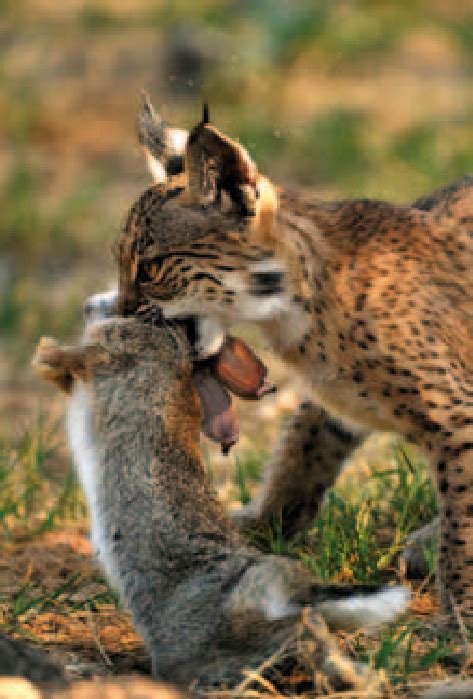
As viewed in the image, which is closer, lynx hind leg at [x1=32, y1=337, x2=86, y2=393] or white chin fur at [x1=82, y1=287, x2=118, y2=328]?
lynx hind leg at [x1=32, y1=337, x2=86, y2=393]

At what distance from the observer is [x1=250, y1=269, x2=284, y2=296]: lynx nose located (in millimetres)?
5410

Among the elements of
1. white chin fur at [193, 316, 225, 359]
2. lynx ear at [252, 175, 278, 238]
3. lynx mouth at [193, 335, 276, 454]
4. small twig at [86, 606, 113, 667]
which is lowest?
small twig at [86, 606, 113, 667]

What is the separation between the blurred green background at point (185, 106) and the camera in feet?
35.7

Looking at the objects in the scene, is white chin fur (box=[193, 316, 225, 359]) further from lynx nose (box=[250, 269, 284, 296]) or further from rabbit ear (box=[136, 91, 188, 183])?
rabbit ear (box=[136, 91, 188, 183])

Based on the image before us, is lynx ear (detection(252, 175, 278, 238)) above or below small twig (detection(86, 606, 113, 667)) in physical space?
above

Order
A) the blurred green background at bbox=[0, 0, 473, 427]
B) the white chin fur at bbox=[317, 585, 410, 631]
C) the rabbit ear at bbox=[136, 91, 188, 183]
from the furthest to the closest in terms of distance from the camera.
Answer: the blurred green background at bbox=[0, 0, 473, 427] → the rabbit ear at bbox=[136, 91, 188, 183] → the white chin fur at bbox=[317, 585, 410, 631]

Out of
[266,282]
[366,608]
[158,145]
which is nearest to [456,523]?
[266,282]

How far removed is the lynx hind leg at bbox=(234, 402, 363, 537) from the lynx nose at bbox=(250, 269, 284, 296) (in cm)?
110

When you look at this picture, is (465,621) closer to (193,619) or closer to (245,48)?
(193,619)

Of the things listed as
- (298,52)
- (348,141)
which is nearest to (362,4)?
(298,52)

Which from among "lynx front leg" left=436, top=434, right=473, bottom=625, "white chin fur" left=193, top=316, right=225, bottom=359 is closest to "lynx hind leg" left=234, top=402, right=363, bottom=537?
"lynx front leg" left=436, top=434, right=473, bottom=625

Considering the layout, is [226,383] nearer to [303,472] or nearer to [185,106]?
[303,472]

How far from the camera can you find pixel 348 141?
1255cm

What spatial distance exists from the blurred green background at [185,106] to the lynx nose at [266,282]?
3.50m
